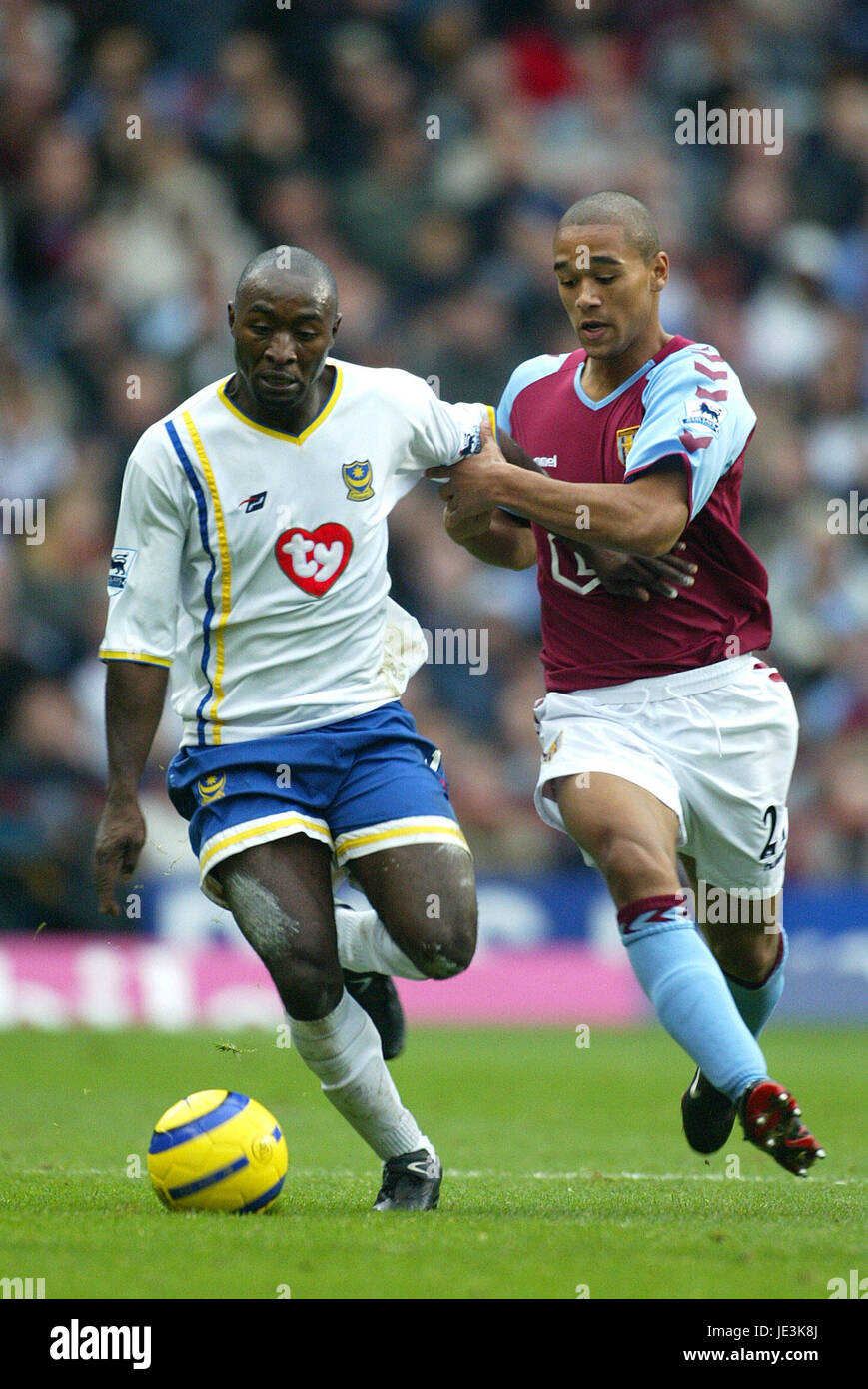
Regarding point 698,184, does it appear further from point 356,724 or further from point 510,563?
point 356,724

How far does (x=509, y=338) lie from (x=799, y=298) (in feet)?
8.08

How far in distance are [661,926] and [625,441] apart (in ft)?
5.05

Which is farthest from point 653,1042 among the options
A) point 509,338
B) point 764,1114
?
point 764,1114

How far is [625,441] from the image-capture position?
6035mm

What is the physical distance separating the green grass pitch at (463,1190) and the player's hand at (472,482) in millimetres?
1782

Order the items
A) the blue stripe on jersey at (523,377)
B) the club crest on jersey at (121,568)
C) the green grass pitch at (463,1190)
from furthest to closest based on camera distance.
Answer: the blue stripe on jersey at (523,377)
the club crest on jersey at (121,568)
the green grass pitch at (463,1190)

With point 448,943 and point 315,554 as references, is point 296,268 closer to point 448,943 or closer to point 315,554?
point 315,554

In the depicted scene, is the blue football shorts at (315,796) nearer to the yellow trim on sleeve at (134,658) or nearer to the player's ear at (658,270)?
the yellow trim on sleeve at (134,658)

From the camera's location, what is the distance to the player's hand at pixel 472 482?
5.82 metres

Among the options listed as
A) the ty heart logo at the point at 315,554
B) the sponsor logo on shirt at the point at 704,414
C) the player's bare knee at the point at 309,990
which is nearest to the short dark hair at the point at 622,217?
the sponsor logo on shirt at the point at 704,414

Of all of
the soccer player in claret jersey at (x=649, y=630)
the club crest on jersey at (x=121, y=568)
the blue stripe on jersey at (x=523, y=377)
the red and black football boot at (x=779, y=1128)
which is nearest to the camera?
the red and black football boot at (x=779, y=1128)

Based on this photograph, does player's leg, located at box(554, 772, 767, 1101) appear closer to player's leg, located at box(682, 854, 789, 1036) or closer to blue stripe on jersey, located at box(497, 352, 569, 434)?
player's leg, located at box(682, 854, 789, 1036)

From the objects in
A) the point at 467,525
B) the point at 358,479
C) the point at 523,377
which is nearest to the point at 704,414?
the point at 467,525

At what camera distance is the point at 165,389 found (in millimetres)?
13500
